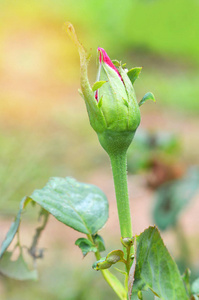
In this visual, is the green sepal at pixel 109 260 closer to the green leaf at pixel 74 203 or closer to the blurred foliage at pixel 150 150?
the green leaf at pixel 74 203

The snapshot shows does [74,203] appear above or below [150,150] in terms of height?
below

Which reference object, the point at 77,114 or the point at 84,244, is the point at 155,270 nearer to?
the point at 84,244

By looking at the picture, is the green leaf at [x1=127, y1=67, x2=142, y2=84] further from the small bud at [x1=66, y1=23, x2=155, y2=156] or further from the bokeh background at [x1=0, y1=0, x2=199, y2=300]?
the bokeh background at [x1=0, y1=0, x2=199, y2=300]

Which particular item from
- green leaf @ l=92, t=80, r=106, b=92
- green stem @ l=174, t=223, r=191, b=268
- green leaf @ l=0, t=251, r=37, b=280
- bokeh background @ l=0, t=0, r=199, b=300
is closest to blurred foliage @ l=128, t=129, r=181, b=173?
bokeh background @ l=0, t=0, r=199, b=300

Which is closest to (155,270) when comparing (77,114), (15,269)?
(15,269)

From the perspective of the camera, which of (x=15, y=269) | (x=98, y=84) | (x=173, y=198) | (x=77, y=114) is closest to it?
(x=98, y=84)

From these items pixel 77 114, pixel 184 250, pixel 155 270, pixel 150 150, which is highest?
pixel 77 114

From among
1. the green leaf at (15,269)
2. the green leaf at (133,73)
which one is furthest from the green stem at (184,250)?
the green leaf at (133,73)

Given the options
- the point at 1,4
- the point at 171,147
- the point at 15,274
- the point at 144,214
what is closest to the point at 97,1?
the point at 1,4
